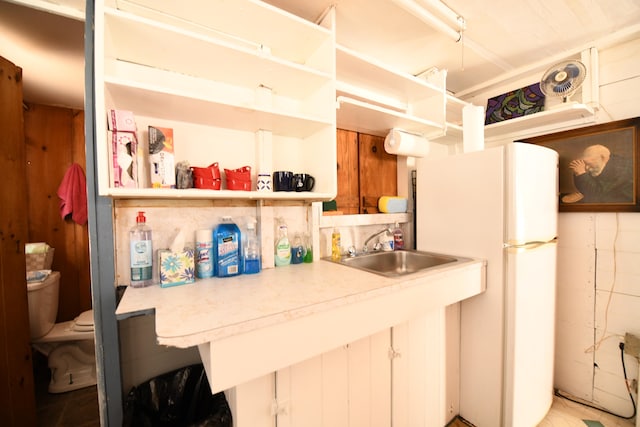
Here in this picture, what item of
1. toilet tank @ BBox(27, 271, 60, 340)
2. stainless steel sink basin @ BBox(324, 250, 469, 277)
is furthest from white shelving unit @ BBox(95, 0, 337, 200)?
toilet tank @ BBox(27, 271, 60, 340)

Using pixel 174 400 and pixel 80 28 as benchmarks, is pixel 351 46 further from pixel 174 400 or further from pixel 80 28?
pixel 174 400

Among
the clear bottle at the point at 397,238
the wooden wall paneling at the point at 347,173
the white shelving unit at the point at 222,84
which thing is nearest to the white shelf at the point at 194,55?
the white shelving unit at the point at 222,84

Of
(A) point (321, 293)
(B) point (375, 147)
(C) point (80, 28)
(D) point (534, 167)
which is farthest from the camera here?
(B) point (375, 147)

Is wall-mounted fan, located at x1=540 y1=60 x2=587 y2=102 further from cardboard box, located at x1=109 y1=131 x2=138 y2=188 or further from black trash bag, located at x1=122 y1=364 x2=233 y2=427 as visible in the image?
black trash bag, located at x1=122 y1=364 x2=233 y2=427

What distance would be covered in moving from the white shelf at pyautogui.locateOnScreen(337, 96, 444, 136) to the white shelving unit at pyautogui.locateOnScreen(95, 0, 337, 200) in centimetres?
26

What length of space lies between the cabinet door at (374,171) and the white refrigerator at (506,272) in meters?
0.43

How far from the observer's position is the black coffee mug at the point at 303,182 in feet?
4.13

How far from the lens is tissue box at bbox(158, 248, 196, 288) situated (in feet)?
3.31

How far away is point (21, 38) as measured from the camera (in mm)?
1348

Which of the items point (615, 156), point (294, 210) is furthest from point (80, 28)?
point (615, 156)

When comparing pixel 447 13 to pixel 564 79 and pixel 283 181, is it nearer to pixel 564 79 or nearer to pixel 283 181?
pixel 564 79

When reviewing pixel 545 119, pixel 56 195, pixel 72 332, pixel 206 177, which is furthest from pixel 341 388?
pixel 56 195

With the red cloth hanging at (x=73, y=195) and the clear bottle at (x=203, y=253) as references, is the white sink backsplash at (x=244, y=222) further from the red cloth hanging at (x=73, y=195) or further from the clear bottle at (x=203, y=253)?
the red cloth hanging at (x=73, y=195)

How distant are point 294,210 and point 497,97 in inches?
77.8
